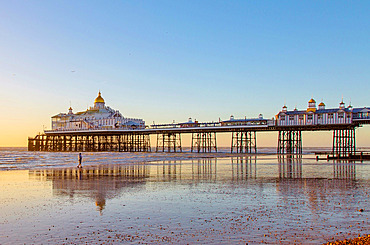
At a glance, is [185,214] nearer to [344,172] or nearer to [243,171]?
[243,171]

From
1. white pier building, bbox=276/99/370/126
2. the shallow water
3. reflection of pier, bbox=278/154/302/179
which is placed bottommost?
reflection of pier, bbox=278/154/302/179

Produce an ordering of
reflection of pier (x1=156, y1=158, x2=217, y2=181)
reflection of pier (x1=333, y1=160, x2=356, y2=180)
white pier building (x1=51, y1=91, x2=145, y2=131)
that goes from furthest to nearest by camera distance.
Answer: white pier building (x1=51, y1=91, x2=145, y2=131)
reflection of pier (x1=333, y1=160, x2=356, y2=180)
reflection of pier (x1=156, y1=158, x2=217, y2=181)

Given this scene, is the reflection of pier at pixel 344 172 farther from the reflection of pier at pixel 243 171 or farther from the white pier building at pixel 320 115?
the white pier building at pixel 320 115

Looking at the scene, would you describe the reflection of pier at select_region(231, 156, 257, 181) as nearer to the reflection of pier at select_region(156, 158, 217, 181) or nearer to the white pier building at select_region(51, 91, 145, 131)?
the reflection of pier at select_region(156, 158, 217, 181)

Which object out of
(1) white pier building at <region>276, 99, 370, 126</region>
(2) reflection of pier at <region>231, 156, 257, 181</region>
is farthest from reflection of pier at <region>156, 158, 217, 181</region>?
(1) white pier building at <region>276, 99, 370, 126</region>

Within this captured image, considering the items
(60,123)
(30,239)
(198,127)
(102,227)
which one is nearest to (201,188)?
(102,227)

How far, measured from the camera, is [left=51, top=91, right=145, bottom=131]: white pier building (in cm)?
9550

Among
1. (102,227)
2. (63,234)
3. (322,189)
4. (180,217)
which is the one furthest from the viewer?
(322,189)

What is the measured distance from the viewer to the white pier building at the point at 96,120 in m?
95.5

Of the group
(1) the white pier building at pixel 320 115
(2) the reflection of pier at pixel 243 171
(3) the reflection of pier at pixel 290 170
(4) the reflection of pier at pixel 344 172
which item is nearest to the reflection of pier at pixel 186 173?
(2) the reflection of pier at pixel 243 171

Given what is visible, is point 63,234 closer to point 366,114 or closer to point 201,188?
point 201,188

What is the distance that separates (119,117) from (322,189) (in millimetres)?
85137

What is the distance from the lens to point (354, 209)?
1127cm

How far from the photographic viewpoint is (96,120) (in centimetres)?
10225
